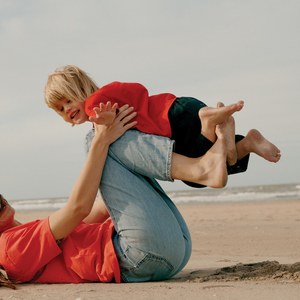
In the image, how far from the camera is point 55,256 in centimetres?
250

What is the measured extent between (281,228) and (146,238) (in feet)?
16.3

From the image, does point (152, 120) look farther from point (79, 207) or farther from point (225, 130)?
point (79, 207)

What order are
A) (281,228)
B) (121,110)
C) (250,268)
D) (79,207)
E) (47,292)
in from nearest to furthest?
(47,292)
(79,207)
(121,110)
(250,268)
(281,228)

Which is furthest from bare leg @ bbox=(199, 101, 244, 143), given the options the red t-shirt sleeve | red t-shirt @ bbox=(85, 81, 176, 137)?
the red t-shirt sleeve

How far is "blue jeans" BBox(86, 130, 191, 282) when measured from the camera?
2.36m

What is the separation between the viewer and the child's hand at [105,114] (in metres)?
2.49

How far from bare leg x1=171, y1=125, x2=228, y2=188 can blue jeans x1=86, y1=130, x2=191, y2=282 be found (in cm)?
8

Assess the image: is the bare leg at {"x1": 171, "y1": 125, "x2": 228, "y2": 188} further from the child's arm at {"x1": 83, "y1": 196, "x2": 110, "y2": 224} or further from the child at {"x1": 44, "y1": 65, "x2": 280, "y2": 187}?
the child's arm at {"x1": 83, "y1": 196, "x2": 110, "y2": 224}

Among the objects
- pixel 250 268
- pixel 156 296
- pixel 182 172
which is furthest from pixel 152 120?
pixel 250 268

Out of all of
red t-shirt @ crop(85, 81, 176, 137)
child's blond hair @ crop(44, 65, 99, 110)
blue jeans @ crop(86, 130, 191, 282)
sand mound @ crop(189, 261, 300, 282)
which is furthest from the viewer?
child's blond hair @ crop(44, 65, 99, 110)

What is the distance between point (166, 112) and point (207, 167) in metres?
0.55

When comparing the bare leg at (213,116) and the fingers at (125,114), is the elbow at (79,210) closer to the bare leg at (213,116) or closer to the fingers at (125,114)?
the fingers at (125,114)

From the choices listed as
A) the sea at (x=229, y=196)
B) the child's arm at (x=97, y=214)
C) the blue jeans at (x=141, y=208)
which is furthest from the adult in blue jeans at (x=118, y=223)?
the sea at (x=229, y=196)

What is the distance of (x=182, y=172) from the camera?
7.97 ft
